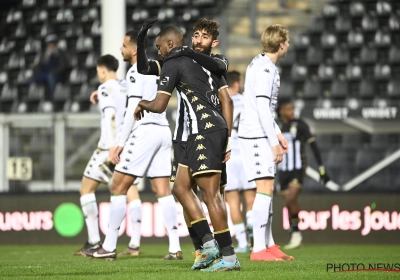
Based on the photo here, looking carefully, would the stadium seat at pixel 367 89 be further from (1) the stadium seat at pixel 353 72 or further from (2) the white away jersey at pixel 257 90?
(2) the white away jersey at pixel 257 90

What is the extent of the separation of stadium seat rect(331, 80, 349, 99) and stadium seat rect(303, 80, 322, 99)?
10.6 inches

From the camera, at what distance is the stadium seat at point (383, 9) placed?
17109mm

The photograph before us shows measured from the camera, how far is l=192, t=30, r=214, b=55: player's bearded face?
646 centimetres

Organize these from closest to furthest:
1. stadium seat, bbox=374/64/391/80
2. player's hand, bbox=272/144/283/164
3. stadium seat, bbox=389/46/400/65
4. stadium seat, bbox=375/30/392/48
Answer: player's hand, bbox=272/144/283/164
stadium seat, bbox=374/64/391/80
stadium seat, bbox=389/46/400/65
stadium seat, bbox=375/30/392/48

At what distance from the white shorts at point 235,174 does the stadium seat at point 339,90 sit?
21.1 ft

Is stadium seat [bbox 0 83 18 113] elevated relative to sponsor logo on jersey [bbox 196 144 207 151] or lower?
elevated

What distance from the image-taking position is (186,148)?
20.2ft

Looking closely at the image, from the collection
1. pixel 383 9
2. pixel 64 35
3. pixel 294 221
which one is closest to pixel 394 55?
pixel 383 9

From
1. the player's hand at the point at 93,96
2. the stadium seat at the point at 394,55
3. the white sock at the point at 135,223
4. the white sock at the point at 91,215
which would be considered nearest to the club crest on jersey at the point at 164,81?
the player's hand at the point at 93,96

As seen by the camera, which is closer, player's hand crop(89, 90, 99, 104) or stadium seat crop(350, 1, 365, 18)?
player's hand crop(89, 90, 99, 104)

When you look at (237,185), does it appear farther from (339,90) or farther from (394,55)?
(394,55)

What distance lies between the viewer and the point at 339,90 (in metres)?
15.9

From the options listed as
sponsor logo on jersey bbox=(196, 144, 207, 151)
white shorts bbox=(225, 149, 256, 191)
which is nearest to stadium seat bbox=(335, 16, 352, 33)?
white shorts bbox=(225, 149, 256, 191)

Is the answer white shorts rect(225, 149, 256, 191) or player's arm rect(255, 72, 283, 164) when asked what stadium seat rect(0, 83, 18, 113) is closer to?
white shorts rect(225, 149, 256, 191)
